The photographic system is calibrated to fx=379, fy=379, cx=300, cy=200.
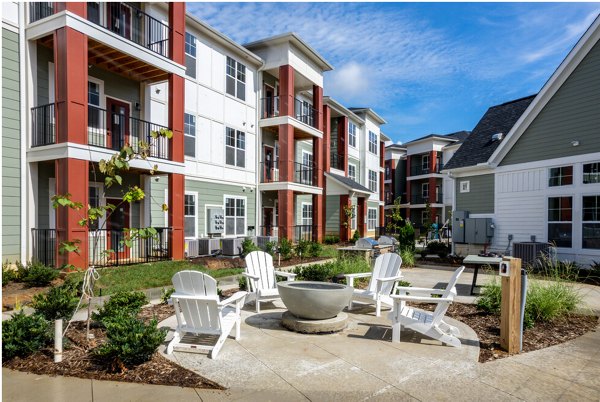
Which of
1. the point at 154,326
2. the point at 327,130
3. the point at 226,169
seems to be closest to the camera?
the point at 154,326

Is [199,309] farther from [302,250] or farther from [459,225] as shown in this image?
[459,225]

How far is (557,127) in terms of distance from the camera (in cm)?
1318

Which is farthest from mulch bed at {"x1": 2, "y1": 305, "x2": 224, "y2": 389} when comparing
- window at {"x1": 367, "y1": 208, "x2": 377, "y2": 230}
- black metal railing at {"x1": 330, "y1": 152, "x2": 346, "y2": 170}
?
window at {"x1": 367, "y1": 208, "x2": 377, "y2": 230}

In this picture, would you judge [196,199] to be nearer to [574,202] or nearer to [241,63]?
[241,63]

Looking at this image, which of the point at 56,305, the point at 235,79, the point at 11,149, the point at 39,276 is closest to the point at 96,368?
the point at 56,305

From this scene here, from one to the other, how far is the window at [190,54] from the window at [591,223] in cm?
1540

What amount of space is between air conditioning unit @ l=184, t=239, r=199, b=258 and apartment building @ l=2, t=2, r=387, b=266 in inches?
15.9

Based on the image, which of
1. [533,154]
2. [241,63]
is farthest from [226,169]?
[533,154]

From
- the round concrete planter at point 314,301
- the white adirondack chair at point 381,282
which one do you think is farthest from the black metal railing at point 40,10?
the white adirondack chair at point 381,282

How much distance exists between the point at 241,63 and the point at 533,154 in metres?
13.7

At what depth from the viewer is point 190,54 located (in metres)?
16.1

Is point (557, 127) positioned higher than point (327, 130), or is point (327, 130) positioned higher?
point (327, 130)

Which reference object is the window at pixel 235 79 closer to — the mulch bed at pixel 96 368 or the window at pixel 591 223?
the window at pixel 591 223

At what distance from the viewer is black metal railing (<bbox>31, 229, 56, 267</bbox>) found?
10648mm
